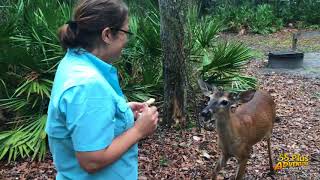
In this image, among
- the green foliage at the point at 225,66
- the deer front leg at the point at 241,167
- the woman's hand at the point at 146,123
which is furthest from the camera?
the green foliage at the point at 225,66

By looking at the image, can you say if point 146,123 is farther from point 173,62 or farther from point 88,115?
point 173,62

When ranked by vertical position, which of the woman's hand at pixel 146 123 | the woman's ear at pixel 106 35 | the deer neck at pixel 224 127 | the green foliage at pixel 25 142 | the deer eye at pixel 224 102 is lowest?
the green foliage at pixel 25 142

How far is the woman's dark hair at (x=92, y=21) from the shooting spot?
205 centimetres

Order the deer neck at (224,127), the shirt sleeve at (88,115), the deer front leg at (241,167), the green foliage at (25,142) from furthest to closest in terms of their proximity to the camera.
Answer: the green foliage at (25,142)
the deer front leg at (241,167)
the deer neck at (224,127)
the shirt sleeve at (88,115)

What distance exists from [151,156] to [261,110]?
1.50 m

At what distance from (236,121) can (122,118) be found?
10.1 ft

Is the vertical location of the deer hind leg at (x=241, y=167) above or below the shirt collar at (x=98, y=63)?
below

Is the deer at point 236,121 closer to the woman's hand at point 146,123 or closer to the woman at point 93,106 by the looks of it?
the woman's hand at point 146,123

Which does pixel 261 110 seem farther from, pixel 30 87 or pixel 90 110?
pixel 90 110

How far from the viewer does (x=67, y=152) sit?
2137mm

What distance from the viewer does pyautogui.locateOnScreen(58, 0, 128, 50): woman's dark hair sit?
2.05 m

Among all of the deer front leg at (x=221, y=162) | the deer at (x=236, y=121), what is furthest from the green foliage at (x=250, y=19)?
the deer front leg at (x=221, y=162)

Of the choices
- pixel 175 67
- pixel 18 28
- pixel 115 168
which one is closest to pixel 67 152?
pixel 115 168

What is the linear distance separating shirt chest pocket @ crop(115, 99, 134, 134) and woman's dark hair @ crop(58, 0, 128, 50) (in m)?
0.29
